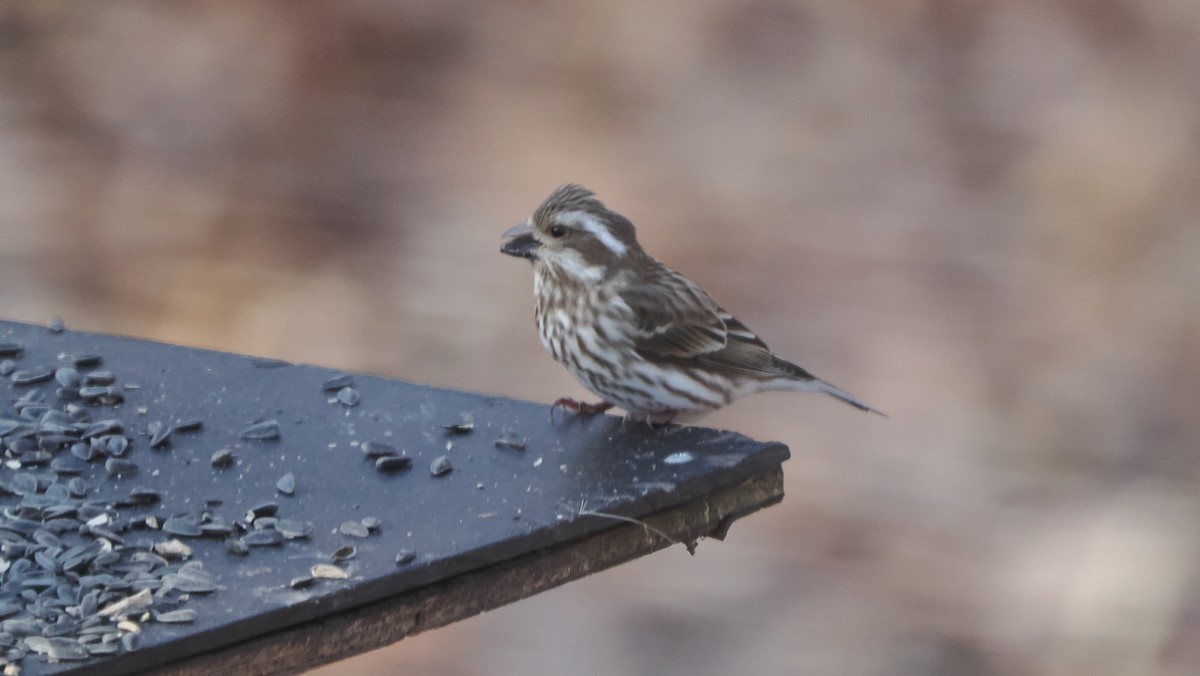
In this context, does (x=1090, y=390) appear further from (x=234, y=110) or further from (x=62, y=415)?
(x=62, y=415)

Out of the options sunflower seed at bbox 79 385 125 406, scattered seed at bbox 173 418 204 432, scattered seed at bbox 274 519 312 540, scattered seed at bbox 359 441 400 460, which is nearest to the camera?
scattered seed at bbox 274 519 312 540

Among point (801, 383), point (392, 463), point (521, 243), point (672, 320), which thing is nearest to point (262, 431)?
point (392, 463)

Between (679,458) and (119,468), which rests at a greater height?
(679,458)

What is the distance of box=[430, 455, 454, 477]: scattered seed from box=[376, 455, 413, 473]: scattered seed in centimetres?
5

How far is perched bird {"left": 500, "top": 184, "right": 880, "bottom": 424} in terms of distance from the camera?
464 cm

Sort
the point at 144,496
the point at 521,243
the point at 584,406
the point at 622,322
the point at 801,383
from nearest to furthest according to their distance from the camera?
the point at 144,496, the point at 584,406, the point at 622,322, the point at 521,243, the point at 801,383

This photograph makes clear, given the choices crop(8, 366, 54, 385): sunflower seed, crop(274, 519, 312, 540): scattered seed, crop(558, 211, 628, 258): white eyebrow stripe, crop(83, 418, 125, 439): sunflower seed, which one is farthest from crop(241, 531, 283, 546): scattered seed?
crop(558, 211, 628, 258): white eyebrow stripe

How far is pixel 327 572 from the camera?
10.0 feet

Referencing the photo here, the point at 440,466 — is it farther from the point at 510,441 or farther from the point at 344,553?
the point at 344,553

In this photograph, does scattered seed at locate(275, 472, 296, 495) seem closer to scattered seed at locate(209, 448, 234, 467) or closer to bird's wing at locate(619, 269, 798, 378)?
scattered seed at locate(209, 448, 234, 467)

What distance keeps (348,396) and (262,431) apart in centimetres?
28

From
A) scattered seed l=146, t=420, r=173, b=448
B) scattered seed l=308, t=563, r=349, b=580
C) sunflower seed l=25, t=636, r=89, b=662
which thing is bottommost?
sunflower seed l=25, t=636, r=89, b=662

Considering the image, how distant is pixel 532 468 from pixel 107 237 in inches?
201

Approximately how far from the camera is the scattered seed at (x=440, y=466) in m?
3.57
